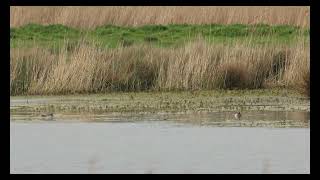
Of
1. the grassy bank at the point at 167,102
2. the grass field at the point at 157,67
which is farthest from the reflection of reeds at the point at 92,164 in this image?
the grass field at the point at 157,67

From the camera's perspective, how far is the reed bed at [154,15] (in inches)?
978

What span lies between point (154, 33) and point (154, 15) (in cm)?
176

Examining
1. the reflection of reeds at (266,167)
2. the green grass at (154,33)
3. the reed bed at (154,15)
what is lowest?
the reflection of reeds at (266,167)

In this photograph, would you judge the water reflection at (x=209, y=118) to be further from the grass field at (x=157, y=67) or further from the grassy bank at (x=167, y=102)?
the grass field at (x=157, y=67)

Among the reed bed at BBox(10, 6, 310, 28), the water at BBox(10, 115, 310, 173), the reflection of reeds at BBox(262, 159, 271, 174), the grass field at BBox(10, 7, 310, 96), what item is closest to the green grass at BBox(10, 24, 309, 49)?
the reed bed at BBox(10, 6, 310, 28)

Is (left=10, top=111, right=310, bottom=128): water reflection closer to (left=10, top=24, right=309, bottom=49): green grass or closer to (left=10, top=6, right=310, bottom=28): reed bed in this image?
(left=10, top=24, right=309, bottom=49): green grass

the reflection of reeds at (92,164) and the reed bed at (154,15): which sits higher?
the reed bed at (154,15)

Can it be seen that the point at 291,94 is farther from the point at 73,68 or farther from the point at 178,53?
the point at 73,68

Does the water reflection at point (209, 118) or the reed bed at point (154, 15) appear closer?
the water reflection at point (209, 118)

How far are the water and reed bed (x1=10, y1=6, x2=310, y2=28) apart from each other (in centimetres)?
1168

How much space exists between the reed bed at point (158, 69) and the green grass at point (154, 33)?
10.9ft

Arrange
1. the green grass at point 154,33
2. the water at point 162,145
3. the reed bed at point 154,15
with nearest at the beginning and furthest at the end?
the water at point 162,145 < the green grass at point 154,33 < the reed bed at point 154,15

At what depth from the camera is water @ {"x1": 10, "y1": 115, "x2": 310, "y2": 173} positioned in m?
9.55
